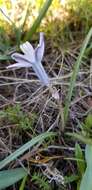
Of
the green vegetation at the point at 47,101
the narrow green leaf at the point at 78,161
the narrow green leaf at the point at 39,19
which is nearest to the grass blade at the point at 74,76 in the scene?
the green vegetation at the point at 47,101

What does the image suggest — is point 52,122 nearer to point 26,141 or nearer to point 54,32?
point 26,141

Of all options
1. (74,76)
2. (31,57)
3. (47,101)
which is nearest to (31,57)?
(31,57)

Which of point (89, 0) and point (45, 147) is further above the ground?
point (89, 0)

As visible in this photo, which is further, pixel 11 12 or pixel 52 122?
pixel 11 12

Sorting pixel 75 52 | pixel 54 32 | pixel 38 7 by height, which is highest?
pixel 38 7

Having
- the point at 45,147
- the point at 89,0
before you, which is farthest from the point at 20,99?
the point at 89,0

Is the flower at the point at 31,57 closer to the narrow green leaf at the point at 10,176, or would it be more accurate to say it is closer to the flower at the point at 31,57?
the flower at the point at 31,57

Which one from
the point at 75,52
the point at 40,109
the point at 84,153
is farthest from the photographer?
the point at 75,52

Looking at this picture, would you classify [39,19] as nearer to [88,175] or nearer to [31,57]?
[31,57]
